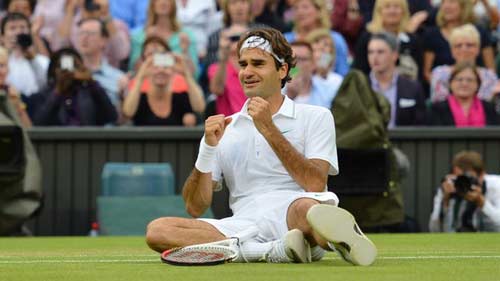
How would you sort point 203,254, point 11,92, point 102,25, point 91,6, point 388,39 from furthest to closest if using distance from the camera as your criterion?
point 91,6 → point 102,25 → point 388,39 → point 11,92 → point 203,254

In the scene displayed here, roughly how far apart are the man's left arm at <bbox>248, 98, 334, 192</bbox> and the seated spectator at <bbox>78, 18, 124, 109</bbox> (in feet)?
24.7

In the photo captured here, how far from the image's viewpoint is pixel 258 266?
25.3 feet

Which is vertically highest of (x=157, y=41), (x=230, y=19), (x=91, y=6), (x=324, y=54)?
(x=91, y=6)

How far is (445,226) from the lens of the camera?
43.7 feet

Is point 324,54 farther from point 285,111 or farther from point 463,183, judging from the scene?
point 285,111

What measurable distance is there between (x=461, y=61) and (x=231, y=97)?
8.61 feet

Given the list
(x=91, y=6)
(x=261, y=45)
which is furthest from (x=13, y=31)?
(x=261, y=45)

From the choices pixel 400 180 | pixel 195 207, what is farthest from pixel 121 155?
pixel 195 207

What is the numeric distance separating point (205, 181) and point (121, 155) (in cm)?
631

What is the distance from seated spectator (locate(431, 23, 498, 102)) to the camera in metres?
15.3

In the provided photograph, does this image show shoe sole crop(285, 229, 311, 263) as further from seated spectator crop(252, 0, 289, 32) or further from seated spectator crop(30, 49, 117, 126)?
seated spectator crop(252, 0, 289, 32)

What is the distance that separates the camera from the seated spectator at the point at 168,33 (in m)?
15.8

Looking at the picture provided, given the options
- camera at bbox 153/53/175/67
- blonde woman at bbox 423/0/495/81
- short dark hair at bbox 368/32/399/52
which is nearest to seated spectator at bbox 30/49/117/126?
camera at bbox 153/53/175/67

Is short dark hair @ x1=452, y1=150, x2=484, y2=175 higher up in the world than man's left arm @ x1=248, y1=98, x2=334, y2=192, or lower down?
lower down
